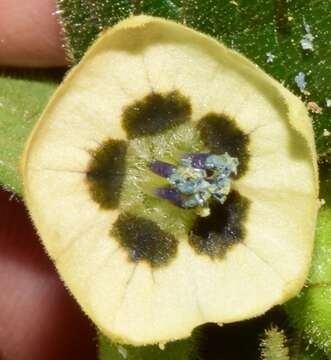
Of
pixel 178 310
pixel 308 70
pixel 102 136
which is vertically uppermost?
pixel 308 70

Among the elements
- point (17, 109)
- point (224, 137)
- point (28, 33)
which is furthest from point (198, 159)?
→ point (28, 33)

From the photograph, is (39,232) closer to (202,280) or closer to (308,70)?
(202,280)

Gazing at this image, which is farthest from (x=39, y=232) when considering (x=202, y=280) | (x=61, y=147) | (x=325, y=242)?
(x=325, y=242)

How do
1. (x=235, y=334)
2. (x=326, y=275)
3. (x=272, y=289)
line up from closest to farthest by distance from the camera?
(x=272, y=289)
(x=326, y=275)
(x=235, y=334)

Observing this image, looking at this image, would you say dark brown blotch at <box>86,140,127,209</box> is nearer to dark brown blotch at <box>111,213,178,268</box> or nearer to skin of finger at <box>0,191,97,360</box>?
dark brown blotch at <box>111,213,178,268</box>

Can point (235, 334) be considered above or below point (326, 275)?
below

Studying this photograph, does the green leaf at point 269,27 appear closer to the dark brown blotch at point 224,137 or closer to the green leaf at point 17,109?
the dark brown blotch at point 224,137

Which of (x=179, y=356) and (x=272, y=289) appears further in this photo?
(x=179, y=356)

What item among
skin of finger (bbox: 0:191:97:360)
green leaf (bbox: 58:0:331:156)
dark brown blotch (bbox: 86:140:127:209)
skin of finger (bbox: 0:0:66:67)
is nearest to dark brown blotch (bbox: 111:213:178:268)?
dark brown blotch (bbox: 86:140:127:209)

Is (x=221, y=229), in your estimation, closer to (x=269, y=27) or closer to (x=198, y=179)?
(x=198, y=179)
